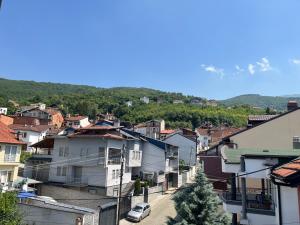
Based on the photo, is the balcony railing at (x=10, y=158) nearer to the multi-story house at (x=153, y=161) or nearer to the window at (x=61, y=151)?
the window at (x=61, y=151)

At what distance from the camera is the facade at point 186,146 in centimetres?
7431

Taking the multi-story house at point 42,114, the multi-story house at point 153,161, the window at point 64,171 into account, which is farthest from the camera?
the multi-story house at point 42,114

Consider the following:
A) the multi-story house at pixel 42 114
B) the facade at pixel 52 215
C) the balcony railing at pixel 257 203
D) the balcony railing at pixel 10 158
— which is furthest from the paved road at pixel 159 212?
the multi-story house at pixel 42 114

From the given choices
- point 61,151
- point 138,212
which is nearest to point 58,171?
point 61,151

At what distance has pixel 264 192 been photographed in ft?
59.7

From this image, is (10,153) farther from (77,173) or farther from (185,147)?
(185,147)

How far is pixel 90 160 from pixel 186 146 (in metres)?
37.6

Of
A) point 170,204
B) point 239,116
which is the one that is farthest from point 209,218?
point 239,116

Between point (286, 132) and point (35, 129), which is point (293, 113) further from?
point (35, 129)

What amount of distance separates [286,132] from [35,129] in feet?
208

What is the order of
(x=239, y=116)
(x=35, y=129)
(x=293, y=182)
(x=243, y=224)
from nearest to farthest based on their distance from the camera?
1. (x=293, y=182)
2. (x=243, y=224)
3. (x=35, y=129)
4. (x=239, y=116)

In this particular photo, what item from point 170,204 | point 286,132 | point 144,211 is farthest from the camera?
point 170,204

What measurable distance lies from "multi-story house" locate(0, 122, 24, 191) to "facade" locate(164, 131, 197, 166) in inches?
1620

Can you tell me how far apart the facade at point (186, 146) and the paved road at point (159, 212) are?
28914mm
